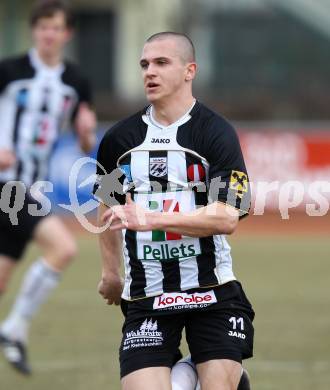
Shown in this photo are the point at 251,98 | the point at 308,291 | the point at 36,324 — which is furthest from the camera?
the point at 251,98

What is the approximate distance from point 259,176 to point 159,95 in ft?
46.3

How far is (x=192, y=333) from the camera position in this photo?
5230mm

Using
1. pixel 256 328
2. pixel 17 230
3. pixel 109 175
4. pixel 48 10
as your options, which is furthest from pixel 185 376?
pixel 256 328

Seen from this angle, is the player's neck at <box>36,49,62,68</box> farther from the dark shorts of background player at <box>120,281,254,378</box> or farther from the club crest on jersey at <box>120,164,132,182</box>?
the dark shorts of background player at <box>120,281,254,378</box>

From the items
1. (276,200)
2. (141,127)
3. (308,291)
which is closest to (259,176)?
(276,200)

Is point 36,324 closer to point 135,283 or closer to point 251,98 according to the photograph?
point 135,283

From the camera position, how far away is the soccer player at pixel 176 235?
507 cm

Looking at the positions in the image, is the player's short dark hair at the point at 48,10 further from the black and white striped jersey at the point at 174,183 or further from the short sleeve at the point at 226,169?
the short sleeve at the point at 226,169

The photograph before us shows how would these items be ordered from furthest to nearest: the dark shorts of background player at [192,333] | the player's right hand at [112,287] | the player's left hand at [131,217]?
the player's right hand at [112,287] < the dark shorts of background player at [192,333] < the player's left hand at [131,217]

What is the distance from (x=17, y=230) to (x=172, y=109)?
3.01 meters

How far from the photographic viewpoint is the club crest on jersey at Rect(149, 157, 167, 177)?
5.15 metres

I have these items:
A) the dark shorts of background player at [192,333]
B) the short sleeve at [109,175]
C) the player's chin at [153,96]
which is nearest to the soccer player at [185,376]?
the dark shorts of background player at [192,333]

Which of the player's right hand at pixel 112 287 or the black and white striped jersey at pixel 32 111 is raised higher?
the black and white striped jersey at pixel 32 111

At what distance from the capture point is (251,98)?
24594 mm
